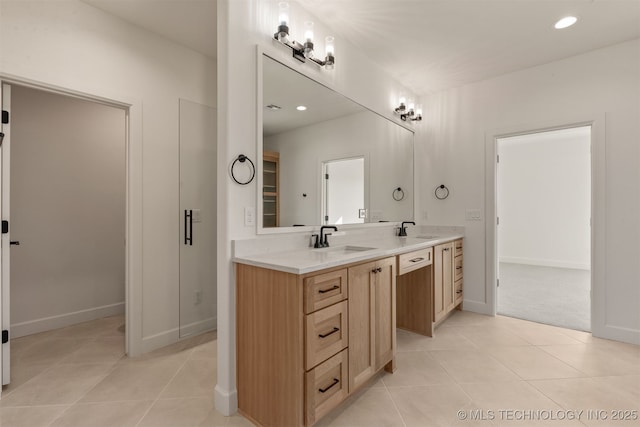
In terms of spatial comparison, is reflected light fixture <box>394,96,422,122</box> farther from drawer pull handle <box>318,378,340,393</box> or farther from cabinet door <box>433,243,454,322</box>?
drawer pull handle <box>318,378,340,393</box>

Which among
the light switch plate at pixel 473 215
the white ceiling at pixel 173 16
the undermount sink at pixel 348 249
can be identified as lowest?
the undermount sink at pixel 348 249

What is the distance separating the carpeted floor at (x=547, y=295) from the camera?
3.21 m

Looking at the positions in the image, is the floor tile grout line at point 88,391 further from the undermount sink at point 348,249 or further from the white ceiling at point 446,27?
the white ceiling at point 446,27

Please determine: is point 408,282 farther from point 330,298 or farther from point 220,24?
point 220,24

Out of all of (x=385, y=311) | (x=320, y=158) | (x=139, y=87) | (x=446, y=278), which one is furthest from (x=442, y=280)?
(x=139, y=87)

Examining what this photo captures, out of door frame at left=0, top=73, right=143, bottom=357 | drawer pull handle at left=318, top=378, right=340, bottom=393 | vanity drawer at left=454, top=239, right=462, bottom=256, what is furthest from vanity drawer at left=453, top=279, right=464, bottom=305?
door frame at left=0, top=73, right=143, bottom=357

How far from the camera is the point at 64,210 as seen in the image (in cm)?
307

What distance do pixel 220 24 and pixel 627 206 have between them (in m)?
3.59

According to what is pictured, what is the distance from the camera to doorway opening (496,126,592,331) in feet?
17.7

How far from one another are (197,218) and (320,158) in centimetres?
132

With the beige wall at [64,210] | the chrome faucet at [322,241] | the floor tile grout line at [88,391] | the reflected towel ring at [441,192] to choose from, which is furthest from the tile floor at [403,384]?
the reflected towel ring at [441,192]

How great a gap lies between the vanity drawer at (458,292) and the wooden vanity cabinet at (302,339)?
1.76 metres

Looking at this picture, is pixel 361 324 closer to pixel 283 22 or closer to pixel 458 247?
pixel 283 22

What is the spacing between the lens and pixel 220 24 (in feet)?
5.73
